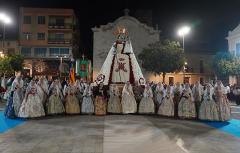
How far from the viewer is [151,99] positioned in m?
16.0

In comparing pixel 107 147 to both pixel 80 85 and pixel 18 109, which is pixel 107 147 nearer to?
pixel 18 109

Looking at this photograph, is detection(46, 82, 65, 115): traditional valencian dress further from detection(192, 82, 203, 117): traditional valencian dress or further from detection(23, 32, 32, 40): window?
detection(23, 32, 32, 40): window

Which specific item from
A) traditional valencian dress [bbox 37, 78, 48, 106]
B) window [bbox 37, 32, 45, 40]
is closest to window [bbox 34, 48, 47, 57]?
window [bbox 37, 32, 45, 40]

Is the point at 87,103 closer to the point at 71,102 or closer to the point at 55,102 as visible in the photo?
the point at 71,102

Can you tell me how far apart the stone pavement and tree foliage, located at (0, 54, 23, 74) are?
25.0 meters

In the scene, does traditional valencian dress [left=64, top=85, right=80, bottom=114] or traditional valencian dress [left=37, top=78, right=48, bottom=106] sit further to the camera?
traditional valencian dress [left=64, top=85, right=80, bottom=114]

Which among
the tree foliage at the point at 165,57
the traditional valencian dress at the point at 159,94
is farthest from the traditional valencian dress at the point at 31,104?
the tree foliage at the point at 165,57

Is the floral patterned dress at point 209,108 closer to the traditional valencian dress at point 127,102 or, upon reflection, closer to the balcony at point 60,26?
the traditional valencian dress at point 127,102

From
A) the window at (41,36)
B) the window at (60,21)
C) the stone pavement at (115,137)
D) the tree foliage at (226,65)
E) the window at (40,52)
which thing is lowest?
the stone pavement at (115,137)

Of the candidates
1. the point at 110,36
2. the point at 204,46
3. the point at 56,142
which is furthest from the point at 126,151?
the point at 204,46

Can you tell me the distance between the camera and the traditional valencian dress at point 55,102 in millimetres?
15312

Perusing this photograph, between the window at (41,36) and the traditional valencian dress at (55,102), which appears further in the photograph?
the window at (41,36)

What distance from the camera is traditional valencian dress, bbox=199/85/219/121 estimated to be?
14.7 meters

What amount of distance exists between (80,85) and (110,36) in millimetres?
32860
